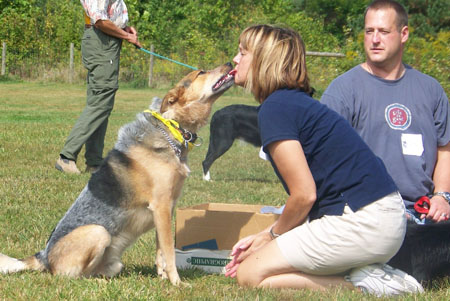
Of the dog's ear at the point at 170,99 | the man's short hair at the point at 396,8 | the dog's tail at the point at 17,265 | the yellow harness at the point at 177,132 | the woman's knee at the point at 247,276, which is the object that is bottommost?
the dog's tail at the point at 17,265

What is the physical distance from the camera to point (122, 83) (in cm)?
2489

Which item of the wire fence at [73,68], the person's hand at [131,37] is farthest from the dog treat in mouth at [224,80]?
the wire fence at [73,68]

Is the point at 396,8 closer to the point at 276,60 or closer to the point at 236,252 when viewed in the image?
the point at 276,60

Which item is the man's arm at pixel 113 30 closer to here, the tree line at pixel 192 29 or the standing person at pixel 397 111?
the standing person at pixel 397 111

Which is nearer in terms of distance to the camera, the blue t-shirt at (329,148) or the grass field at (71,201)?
the blue t-shirt at (329,148)

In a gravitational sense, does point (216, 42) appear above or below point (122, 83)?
above

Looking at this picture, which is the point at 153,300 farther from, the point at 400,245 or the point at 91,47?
the point at 91,47

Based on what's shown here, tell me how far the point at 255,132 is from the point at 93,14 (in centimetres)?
252

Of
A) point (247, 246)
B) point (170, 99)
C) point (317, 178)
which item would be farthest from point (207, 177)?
point (317, 178)

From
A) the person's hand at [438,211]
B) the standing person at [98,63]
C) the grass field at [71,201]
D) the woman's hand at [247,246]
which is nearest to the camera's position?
the grass field at [71,201]

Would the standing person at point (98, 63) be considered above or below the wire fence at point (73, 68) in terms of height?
above

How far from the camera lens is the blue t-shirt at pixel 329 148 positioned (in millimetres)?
3252

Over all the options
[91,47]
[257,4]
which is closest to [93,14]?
[91,47]

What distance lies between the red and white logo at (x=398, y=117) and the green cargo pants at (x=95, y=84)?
4301mm
